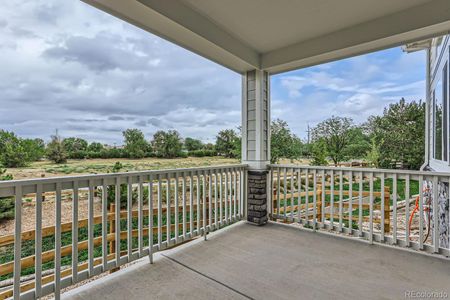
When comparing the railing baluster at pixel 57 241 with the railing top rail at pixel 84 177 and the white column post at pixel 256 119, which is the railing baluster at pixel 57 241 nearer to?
the railing top rail at pixel 84 177

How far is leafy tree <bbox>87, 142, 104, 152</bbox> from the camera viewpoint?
2351 millimetres

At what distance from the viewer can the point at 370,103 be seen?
3.75m

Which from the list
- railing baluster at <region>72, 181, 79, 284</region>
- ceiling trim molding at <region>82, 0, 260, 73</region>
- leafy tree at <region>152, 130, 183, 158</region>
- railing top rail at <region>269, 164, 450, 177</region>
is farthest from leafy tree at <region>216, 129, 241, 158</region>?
railing baluster at <region>72, 181, 79, 284</region>

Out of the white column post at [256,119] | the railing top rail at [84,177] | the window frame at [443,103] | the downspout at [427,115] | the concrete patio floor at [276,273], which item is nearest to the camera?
the railing top rail at [84,177]

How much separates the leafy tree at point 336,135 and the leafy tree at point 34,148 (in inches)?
144

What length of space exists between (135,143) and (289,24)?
243 cm

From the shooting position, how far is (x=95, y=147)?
239 centimetres

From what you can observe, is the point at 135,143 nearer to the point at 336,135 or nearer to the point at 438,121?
the point at 336,135

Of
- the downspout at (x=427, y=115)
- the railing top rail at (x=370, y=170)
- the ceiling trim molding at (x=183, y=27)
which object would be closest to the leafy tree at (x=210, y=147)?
the railing top rail at (x=370, y=170)

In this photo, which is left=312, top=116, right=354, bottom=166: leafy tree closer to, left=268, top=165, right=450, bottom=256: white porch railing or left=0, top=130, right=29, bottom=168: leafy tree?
left=268, top=165, right=450, bottom=256: white porch railing

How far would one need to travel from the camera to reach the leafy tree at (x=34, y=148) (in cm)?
193

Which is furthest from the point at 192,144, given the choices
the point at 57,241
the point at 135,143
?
the point at 57,241

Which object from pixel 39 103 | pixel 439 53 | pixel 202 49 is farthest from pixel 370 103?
pixel 39 103

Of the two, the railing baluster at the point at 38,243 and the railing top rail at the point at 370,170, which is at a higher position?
→ the railing top rail at the point at 370,170
